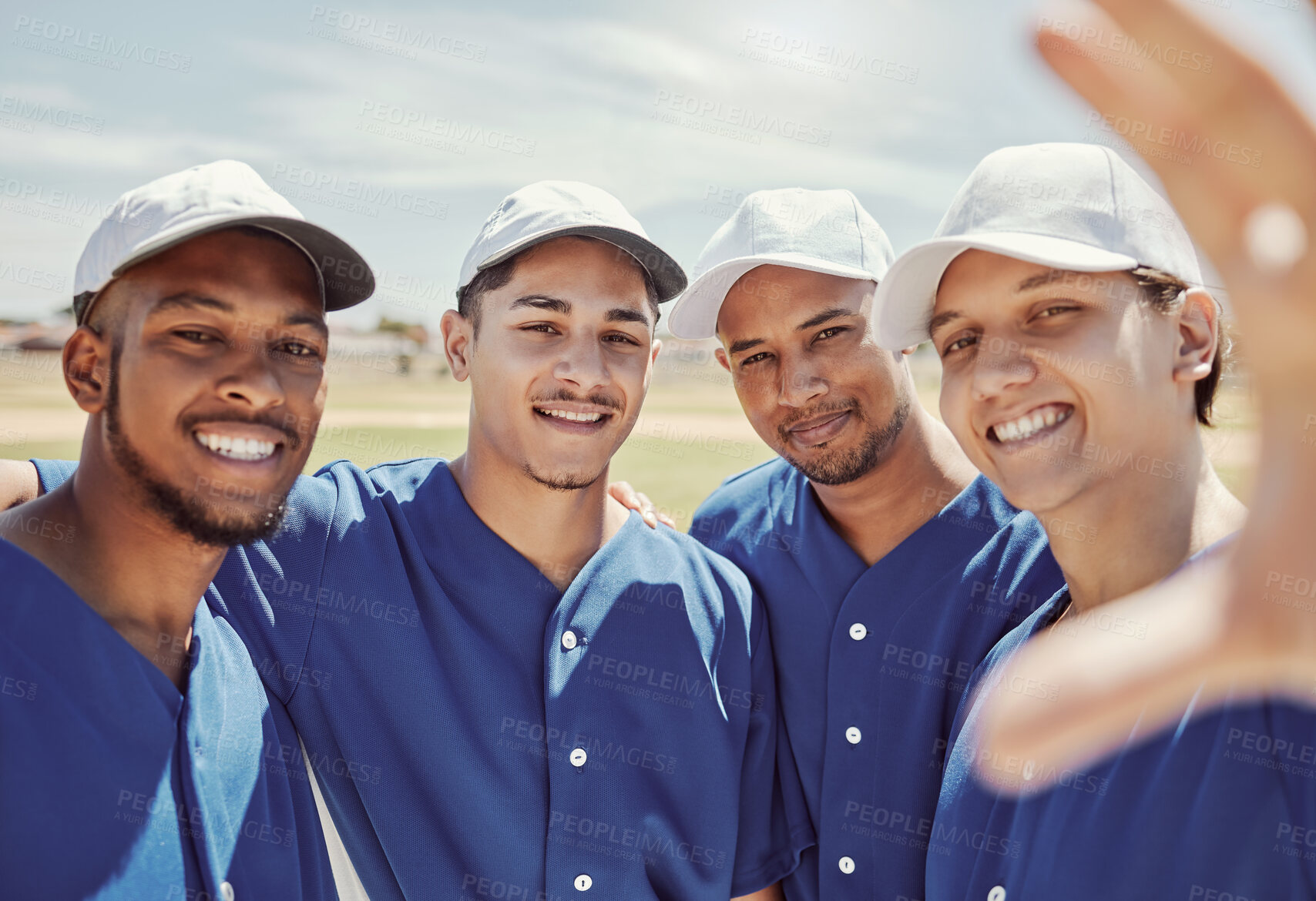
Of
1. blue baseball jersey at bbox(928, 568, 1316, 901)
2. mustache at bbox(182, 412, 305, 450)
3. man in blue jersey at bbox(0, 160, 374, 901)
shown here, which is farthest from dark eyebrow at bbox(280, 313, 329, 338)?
blue baseball jersey at bbox(928, 568, 1316, 901)

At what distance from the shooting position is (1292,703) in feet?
5.11

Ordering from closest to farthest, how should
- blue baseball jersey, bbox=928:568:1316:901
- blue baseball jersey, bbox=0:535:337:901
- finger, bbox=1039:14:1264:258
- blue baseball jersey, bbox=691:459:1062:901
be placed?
finger, bbox=1039:14:1264:258 < blue baseball jersey, bbox=928:568:1316:901 < blue baseball jersey, bbox=0:535:337:901 < blue baseball jersey, bbox=691:459:1062:901

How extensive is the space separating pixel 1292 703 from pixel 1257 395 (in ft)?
3.34

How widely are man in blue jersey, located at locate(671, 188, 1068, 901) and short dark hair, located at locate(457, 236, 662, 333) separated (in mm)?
139

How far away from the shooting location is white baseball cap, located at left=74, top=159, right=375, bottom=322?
2035 mm

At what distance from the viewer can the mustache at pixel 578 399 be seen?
9.28 feet

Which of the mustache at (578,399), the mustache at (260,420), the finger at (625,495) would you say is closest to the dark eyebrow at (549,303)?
the mustache at (578,399)

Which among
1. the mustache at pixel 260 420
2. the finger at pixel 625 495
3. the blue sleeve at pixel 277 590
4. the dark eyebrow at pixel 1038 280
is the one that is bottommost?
the blue sleeve at pixel 277 590

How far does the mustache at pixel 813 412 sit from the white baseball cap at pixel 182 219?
59.1 inches

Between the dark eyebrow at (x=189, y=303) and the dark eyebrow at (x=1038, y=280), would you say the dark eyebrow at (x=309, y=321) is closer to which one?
the dark eyebrow at (x=189, y=303)

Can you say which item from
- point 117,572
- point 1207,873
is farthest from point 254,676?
point 1207,873

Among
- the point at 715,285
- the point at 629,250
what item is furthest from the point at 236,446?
the point at 715,285

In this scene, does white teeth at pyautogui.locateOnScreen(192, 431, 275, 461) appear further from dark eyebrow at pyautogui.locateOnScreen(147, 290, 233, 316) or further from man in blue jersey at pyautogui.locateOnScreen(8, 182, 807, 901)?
man in blue jersey at pyautogui.locateOnScreen(8, 182, 807, 901)

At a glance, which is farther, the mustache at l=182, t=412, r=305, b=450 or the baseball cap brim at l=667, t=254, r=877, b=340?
the baseball cap brim at l=667, t=254, r=877, b=340
